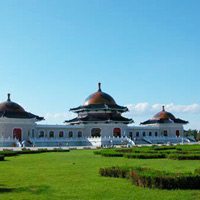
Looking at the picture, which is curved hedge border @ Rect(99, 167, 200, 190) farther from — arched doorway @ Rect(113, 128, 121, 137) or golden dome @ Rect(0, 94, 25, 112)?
arched doorway @ Rect(113, 128, 121, 137)

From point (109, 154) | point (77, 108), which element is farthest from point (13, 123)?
point (109, 154)

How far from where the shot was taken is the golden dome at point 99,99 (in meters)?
64.3

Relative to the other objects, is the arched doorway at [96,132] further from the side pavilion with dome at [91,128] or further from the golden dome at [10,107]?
the golden dome at [10,107]

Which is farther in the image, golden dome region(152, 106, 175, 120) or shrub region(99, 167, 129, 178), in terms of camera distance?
golden dome region(152, 106, 175, 120)

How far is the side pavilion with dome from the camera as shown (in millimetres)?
51806

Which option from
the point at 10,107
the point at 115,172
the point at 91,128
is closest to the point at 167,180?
the point at 115,172

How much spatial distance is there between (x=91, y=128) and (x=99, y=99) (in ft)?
25.0

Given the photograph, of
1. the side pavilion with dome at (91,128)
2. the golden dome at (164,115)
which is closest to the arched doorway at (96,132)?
the side pavilion with dome at (91,128)

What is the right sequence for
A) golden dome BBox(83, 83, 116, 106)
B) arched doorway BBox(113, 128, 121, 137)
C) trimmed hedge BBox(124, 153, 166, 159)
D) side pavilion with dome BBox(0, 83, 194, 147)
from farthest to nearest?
golden dome BBox(83, 83, 116, 106) < arched doorway BBox(113, 128, 121, 137) < side pavilion with dome BBox(0, 83, 194, 147) < trimmed hedge BBox(124, 153, 166, 159)

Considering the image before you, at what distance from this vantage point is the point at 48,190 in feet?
34.3

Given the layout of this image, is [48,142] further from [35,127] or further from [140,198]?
[140,198]

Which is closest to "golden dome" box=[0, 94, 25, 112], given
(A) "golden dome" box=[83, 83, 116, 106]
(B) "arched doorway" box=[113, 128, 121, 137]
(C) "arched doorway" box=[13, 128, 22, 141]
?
(C) "arched doorway" box=[13, 128, 22, 141]

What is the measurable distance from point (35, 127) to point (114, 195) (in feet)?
156

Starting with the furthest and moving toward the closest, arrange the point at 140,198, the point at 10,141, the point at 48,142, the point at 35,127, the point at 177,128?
the point at 177,128, the point at 35,127, the point at 48,142, the point at 10,141, the point at 140,198
